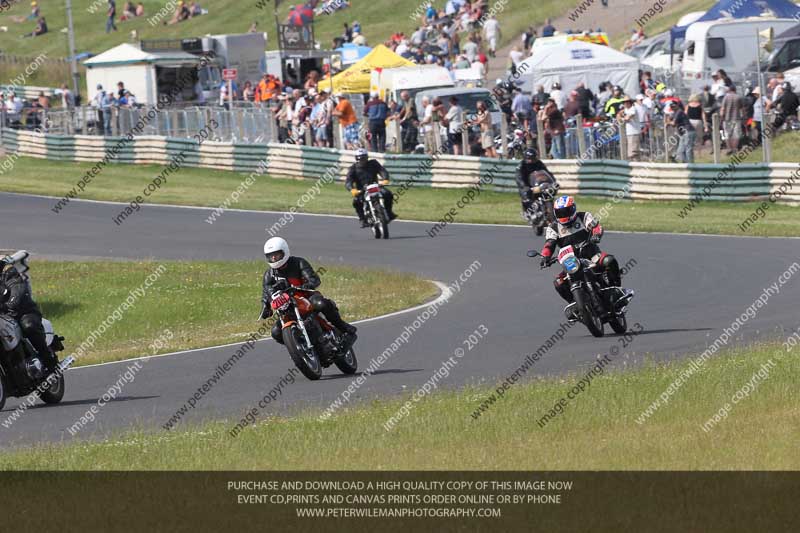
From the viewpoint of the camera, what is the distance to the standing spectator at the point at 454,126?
33.0 metres

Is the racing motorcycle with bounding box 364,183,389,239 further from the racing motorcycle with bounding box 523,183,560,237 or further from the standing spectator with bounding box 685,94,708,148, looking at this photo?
the standing spectator with bounding box 685,94,708,148

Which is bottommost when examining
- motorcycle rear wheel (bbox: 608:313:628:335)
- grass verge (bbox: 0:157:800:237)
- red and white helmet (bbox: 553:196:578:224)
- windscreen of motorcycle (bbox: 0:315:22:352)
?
grass verge (bbox: 0:157:800:237)

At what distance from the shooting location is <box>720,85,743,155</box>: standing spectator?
28562 mm

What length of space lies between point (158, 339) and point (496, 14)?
138ft

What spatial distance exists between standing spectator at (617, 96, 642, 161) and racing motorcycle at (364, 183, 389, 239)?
20.8 ft

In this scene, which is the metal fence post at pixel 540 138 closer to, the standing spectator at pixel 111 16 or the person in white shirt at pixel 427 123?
the person in white shirt at pixel 427 123

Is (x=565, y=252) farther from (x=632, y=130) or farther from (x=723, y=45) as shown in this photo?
(x=723, y=45)

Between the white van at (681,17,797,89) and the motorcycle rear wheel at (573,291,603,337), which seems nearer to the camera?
the motorcycle rear wheel at (573,291,603,337)

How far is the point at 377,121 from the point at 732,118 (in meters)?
9.11

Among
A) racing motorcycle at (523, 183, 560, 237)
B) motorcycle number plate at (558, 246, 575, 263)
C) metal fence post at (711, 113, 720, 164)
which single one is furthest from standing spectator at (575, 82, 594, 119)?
motorcycle number plate at (558, 246, 575, 263)

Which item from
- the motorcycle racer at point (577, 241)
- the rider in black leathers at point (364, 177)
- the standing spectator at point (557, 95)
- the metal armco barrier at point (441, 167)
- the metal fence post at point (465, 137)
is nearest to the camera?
the motorcycle racer at point (577, 241)

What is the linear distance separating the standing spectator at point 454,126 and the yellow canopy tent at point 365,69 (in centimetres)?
617
